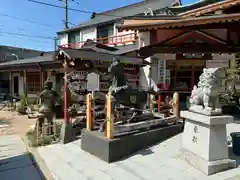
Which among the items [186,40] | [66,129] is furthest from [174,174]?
[186,40]

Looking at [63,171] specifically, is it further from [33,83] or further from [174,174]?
[33,83]

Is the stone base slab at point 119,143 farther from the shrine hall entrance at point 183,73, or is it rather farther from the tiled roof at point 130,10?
the tiled roof at point 130,10

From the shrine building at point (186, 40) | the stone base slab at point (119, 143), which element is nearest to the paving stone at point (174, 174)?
the stone base slab at point (119, 143)

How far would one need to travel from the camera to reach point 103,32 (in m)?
19.0

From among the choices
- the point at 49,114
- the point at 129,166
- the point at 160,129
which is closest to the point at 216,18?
the point at 160,129

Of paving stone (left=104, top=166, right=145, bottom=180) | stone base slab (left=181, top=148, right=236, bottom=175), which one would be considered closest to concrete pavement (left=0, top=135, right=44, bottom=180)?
paving stone (left=104, top=166, right=145, bottom=180)

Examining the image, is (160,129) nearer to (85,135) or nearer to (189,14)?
(85,135)

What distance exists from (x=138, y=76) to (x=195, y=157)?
6.71m

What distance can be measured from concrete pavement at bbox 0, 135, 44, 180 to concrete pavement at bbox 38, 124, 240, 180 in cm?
35

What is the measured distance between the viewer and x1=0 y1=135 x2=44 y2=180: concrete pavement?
16.1 feet

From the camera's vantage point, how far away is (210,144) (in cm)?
403

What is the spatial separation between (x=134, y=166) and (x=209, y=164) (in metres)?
1.49

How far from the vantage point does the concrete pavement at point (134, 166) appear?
4.18 meters

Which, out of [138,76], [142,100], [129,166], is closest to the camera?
[129,166]
